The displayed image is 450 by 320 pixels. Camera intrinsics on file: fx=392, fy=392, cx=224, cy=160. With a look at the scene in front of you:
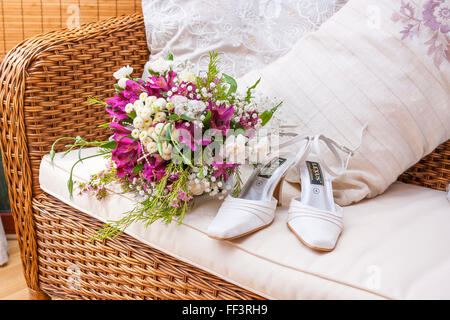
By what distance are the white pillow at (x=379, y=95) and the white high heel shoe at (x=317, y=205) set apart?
6 cm

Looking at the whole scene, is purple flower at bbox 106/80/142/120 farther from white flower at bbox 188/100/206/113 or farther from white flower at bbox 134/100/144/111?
white flower at bbox 188/100/206/113

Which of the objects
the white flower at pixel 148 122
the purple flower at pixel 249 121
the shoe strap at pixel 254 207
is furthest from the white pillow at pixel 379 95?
the white flower at pixel 148 122

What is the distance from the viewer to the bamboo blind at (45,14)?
60.0 inches

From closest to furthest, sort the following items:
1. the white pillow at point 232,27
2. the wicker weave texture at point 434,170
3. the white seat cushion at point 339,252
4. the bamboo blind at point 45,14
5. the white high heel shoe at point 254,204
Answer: the white seat cushion at point 339,252 → the white high heel shoe at point 254,204 → the wicker weave texture at point 434,170 → the white pillow at point 232,27 → the bamboo blind at point 45,14

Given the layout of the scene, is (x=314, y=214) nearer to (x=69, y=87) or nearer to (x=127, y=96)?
(x=127, y=96)

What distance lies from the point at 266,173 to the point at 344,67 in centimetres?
36

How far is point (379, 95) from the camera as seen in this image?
957 millimetres

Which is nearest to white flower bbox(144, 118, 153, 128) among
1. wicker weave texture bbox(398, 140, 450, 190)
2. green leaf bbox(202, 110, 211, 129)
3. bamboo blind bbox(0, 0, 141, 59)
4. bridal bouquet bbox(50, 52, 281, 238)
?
bridal bouquet bbox(50, 52, 281, 238)

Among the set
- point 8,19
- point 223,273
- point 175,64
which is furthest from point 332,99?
point 8,19

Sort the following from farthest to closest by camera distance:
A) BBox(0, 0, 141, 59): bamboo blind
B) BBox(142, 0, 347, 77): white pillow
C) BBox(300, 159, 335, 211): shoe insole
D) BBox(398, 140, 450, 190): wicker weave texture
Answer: BBox(0, 0, 141, 59): bamboo blind
BBox(142, 0, 347, 77): white pillow
BBox(398, 140, 450, 190): wicker weave texture
BBox(300, 159, 335, 211): shoe insole

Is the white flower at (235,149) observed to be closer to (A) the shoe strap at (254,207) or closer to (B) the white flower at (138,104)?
(A) the shoe strap at (254,207)

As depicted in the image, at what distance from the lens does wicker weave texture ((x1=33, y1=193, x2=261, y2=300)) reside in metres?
0.82

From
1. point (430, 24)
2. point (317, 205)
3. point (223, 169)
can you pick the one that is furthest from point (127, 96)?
point (430, 24)

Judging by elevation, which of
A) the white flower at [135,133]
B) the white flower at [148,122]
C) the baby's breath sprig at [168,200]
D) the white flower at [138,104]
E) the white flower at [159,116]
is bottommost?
the baby's breath sprig at [168,200]
